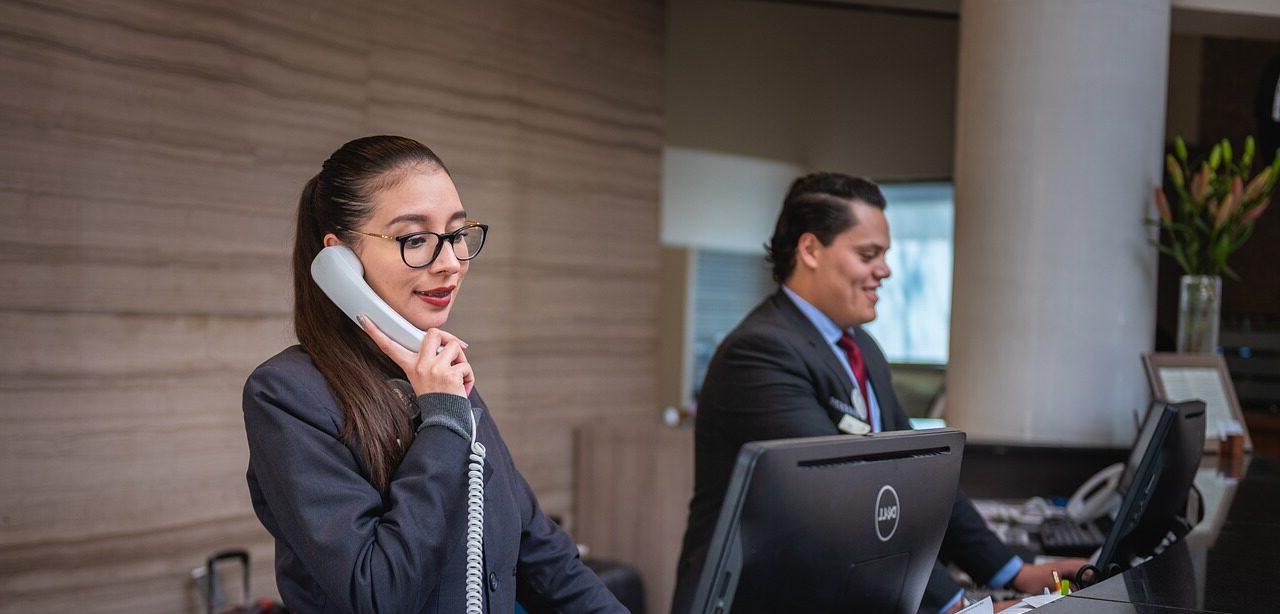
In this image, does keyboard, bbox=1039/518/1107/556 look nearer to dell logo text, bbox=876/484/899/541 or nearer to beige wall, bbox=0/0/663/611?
dell logo text, bbox=876/484/899/541

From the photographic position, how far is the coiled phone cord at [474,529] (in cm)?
160

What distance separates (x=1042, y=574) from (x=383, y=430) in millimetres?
1446

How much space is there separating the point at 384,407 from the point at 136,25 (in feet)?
7.98

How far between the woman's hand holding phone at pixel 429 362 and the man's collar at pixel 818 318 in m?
1.21

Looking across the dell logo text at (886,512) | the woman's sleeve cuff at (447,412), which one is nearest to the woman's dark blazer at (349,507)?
the woman's sleeve cuff at (447,412)

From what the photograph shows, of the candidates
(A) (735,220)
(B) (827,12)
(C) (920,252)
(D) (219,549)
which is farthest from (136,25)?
(C) (920,252)

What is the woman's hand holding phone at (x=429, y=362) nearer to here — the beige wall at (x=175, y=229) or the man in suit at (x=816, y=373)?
the man in suit at (x=816, y=373)

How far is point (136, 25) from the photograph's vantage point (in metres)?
3.50

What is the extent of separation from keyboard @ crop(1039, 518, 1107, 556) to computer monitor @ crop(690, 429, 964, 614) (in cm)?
177

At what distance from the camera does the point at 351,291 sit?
63.6 inches

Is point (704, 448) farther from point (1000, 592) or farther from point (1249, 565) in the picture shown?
point (1249, 565)

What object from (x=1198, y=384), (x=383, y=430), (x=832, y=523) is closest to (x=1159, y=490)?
(x=832, y=523)

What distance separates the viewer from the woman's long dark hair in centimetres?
157

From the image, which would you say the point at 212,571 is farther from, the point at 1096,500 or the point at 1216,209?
the point at 1216,209
